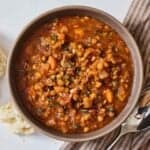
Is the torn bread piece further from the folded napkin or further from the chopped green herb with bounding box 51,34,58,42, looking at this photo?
the chopped green herb with bounding box 51,34,58,42

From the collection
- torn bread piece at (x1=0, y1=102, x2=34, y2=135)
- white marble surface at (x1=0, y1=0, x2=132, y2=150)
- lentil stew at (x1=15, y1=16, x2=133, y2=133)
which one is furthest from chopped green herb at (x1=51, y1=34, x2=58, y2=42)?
torn bread piece at (x1=0, y1=102, x2=34, y2=135)

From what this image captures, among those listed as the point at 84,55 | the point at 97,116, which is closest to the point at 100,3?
the point at 84,55

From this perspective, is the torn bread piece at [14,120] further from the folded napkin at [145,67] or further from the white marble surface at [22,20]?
the folded napkin at [145,67]

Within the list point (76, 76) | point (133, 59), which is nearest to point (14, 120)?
point (76, 76)

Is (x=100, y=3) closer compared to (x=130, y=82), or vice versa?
(x=130, y=82)

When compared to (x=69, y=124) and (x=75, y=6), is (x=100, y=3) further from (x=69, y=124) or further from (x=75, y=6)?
(x=69, y=124)

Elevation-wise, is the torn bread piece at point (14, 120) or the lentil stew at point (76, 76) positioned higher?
the lentil stew at point (76, 76)

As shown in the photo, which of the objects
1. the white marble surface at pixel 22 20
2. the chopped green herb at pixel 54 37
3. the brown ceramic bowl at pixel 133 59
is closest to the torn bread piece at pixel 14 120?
the white marble surface at pixel 22 20
